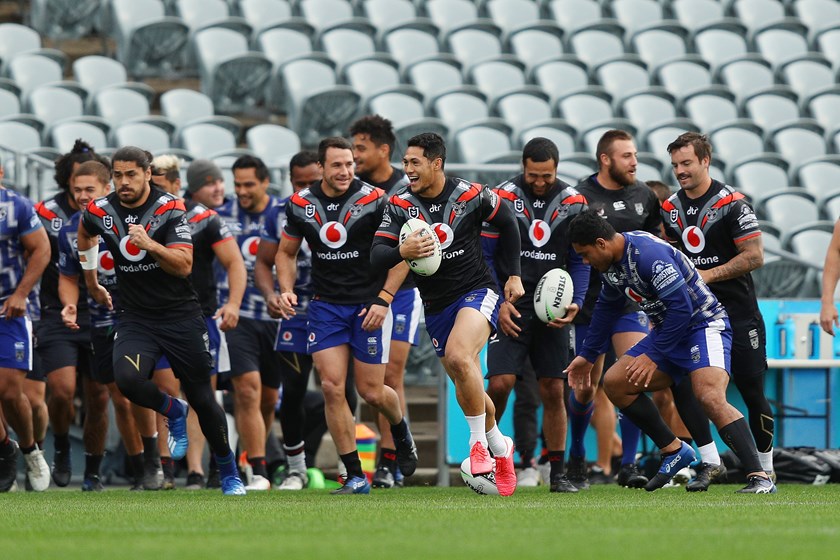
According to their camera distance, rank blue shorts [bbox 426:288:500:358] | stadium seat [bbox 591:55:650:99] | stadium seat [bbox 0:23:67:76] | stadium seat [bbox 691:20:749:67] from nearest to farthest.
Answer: blue shorts [bbox 426:288:500:358]
stadium seat [bbox 0:23:67:76]
stadium seat [bbox 591:55:650:99]
stadium seat [bbox 691:20:749:67]

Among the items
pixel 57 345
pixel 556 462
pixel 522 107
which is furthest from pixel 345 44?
pixel 556 462

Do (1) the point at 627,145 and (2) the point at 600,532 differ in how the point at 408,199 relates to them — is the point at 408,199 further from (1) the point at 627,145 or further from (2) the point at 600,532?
(2) the point at 600,532

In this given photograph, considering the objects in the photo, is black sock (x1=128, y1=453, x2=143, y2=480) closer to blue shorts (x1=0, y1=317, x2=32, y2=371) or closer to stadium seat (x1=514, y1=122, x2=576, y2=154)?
blue shorts (x1=0, y1=317, x2=32, y2=371)

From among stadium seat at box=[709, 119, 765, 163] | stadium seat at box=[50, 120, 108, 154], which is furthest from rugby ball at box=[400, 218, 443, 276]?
stadium seat at box=[709, 119, 765, 163]

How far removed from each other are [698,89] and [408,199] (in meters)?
9.94

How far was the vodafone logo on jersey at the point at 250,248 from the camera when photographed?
36.1 feet

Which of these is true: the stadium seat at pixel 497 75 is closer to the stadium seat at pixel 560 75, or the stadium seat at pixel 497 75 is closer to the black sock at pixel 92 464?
the stadium seat at pixel 560 75

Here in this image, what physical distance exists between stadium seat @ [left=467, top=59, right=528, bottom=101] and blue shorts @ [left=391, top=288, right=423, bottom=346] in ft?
26.0

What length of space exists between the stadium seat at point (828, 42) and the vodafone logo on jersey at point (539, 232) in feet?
37.1

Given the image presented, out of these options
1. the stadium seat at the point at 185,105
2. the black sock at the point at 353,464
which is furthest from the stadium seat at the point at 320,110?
the black sock at the point at 353,464

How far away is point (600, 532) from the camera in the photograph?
19.8ft

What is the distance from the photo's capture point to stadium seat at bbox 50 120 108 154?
14.0 m

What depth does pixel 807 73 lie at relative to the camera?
18906 mm

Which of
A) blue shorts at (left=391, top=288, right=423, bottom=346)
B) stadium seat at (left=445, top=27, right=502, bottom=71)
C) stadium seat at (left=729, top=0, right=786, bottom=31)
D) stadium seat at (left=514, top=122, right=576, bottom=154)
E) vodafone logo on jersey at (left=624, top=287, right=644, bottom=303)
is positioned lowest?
blue shorts at (left=391, top=288, right=423, bottom=346)
